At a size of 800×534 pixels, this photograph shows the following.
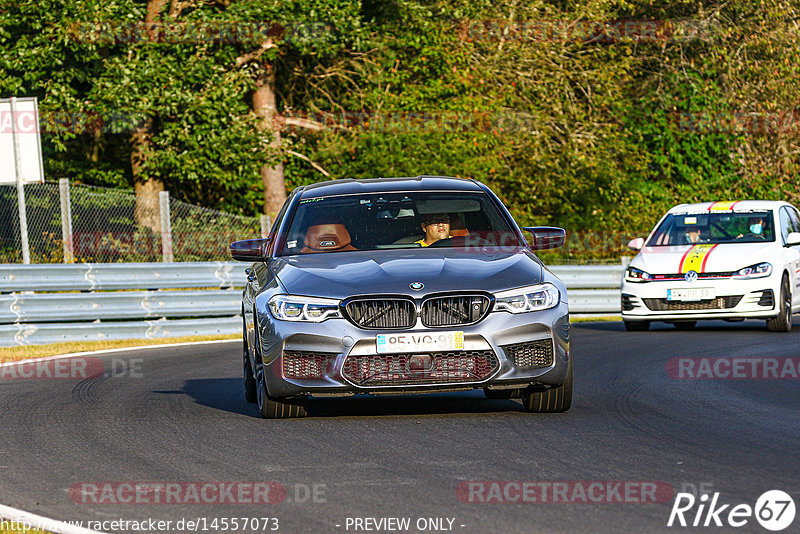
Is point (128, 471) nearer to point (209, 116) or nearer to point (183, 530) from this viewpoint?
point (183, 530)

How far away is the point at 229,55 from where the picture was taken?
28.4m

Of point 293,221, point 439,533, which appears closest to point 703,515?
point 439,533

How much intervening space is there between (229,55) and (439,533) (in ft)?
79.1

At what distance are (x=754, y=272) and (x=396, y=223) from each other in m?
8.46

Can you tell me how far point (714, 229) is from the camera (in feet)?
58.2

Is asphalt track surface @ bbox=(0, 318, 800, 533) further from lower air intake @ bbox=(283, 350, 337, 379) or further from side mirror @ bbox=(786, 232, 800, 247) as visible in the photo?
side mirror @ bbox=(786, 232, 800, 247)

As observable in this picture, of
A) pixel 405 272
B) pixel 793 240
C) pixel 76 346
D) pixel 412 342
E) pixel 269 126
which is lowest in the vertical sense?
pixel 76 346

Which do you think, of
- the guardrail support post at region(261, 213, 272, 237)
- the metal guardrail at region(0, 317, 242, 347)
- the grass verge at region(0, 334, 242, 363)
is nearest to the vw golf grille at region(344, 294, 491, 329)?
the grass verge at region(0, 334, 242, 363)

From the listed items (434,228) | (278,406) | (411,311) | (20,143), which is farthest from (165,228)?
(411,311)

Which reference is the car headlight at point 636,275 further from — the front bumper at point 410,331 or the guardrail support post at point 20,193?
the front bumper at point 410,331

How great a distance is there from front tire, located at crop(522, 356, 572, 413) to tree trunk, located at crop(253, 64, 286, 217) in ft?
70.0

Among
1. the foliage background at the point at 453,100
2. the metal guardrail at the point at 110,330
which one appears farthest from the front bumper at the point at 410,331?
the foliage background at the point at 453,100

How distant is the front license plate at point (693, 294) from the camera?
1658 centimetres

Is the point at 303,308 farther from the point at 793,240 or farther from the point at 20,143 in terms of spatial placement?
the point at 20,143
